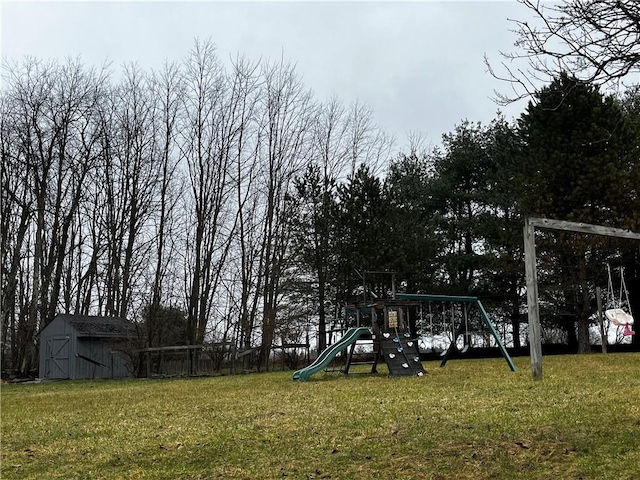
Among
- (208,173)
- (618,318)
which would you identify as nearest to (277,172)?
(208,173)

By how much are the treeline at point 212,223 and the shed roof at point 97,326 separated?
2.38 feet

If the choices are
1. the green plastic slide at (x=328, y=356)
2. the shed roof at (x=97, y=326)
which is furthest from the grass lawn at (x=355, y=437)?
the shed roof at (x=97, y=326)

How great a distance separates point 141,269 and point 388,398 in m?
20.0

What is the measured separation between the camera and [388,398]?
30.9 ft

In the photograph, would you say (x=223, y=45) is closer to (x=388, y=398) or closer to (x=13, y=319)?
(x=13, y=319)

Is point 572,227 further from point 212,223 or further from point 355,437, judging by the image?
point 212,223

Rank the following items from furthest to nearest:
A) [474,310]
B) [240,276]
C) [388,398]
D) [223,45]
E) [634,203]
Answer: [474,310] → [223,45] → [240,276] → [634,203] → [388,398]

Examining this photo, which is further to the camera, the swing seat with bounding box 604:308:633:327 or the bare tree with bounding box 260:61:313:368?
the bare tree with bounding box 260:61:313:368

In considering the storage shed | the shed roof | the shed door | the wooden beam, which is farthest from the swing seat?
the shed door

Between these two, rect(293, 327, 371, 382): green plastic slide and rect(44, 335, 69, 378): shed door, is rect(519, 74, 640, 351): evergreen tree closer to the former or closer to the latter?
rect(293, 327, 371, 382): green plastic slide

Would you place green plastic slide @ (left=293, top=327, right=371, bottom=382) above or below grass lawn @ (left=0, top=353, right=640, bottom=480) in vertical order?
above

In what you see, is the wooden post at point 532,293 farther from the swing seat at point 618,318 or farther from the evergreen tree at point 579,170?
the evergreen tree at point 579,170

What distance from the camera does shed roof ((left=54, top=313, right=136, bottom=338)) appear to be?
25.7 m

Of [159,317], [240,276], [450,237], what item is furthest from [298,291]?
[450,237]
